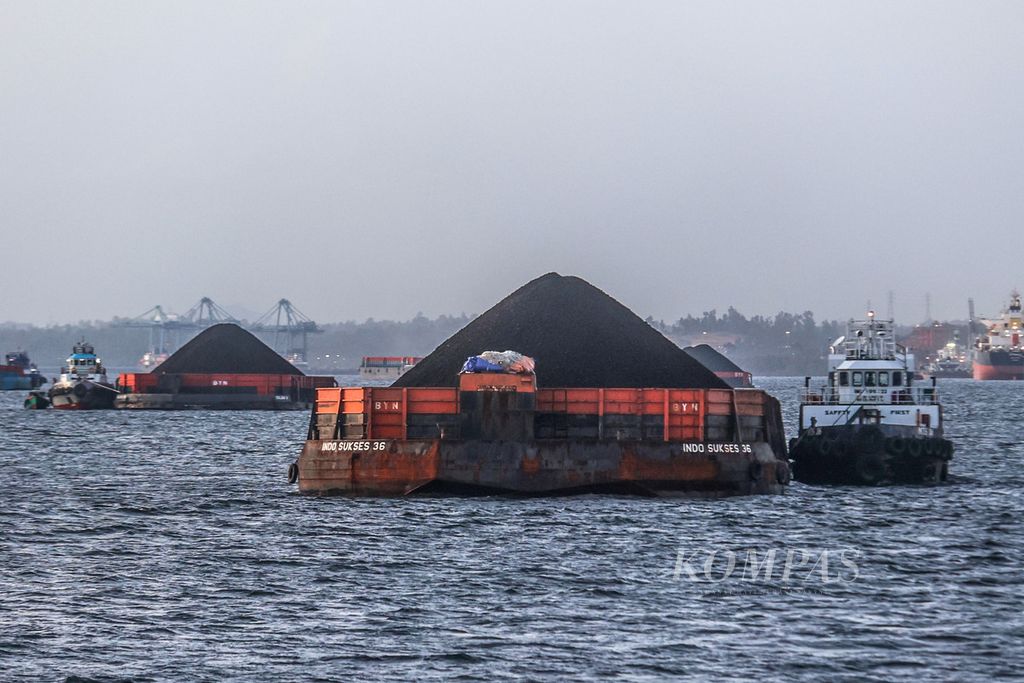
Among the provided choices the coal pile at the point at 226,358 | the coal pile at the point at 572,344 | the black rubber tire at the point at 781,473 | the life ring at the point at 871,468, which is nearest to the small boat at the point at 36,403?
the coal pile at the point at 226,358

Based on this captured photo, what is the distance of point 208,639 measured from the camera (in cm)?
2962

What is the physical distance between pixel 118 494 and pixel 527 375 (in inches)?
769

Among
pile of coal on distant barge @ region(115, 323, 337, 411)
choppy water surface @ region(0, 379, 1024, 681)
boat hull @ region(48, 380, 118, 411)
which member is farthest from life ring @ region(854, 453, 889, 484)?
boat hull @ region(48, 380, 118, 411)

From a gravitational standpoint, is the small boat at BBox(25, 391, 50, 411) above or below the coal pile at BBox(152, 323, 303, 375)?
below

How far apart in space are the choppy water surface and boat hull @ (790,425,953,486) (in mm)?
1087

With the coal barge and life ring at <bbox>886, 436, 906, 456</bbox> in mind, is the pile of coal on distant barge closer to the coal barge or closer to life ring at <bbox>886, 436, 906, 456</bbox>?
the coal barge

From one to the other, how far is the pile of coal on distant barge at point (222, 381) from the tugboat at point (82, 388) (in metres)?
2.57

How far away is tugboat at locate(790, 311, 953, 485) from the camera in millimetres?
61156

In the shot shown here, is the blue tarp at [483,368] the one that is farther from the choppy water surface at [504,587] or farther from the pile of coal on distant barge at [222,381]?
the pile of coal on distant barge at [222,381]

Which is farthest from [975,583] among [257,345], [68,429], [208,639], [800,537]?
[257,345]

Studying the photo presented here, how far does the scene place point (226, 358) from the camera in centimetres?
16800

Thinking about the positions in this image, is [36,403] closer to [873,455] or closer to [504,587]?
[873,455]

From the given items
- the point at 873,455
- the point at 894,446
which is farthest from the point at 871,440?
the point at 894,446

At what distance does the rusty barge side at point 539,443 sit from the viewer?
52219 millimetres
